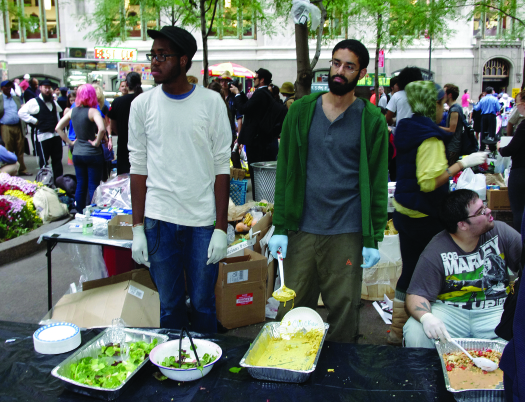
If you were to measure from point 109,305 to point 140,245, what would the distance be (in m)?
0.93

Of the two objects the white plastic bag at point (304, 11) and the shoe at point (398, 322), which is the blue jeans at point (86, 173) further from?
the shoe at point (398, 322)

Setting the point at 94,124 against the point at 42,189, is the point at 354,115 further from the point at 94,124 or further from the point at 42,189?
the point at 42,189

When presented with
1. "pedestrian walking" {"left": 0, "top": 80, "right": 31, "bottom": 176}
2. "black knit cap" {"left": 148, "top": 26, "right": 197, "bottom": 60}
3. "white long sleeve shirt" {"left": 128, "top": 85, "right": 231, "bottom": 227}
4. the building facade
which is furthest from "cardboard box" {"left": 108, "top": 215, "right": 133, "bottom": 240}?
the building facade

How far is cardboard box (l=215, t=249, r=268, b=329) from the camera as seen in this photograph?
3.91 meters

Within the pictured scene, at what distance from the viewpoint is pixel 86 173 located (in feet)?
20.6

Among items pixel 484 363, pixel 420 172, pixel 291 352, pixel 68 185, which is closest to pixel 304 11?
pixel 420 172

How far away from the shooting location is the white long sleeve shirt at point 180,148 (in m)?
2.67

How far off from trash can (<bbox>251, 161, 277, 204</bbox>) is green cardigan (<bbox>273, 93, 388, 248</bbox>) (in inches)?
133

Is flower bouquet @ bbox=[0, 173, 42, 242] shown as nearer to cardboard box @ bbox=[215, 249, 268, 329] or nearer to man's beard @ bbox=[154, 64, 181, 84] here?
cardboard box @ bbox=[215, 249, 268, 329]

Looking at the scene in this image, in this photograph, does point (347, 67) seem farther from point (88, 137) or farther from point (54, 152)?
point (54, 152)

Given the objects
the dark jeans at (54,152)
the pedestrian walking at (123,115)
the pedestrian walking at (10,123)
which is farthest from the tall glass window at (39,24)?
the pedestrian walking at (123,115)

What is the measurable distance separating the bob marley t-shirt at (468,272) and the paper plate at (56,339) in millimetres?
1805

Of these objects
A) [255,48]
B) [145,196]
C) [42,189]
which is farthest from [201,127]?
[255,48]

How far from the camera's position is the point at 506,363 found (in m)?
1.39
